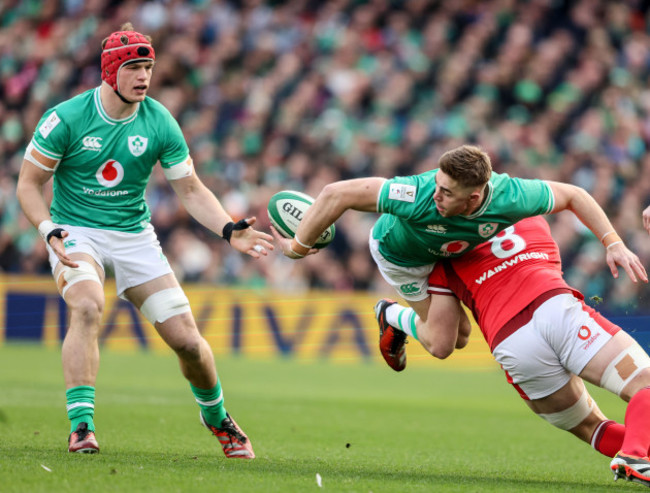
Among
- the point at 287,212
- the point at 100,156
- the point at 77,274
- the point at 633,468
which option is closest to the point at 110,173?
the point at 100,156

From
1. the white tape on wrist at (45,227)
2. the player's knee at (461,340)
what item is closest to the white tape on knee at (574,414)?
the player's knee at (461,340)

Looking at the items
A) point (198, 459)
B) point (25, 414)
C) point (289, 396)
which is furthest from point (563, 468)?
point (289, 396)

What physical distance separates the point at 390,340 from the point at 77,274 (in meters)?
2.59

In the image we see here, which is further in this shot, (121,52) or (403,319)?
(403,319)

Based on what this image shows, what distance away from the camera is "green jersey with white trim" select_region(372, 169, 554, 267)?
235 inches

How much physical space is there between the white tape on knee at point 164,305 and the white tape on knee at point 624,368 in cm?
273

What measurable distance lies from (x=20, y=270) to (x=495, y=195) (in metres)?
13.1

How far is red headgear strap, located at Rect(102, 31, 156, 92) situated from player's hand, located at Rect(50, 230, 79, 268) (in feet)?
3.76

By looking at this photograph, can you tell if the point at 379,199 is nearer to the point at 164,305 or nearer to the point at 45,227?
the point at 164,305

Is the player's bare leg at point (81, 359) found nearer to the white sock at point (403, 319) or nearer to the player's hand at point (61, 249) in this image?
the player's hand at point (61, 249)

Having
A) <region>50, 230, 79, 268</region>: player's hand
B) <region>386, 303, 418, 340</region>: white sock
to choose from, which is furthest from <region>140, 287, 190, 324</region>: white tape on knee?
<region>386, 303, 418, 340</region>: white sock

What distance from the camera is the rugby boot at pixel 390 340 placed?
310 inches

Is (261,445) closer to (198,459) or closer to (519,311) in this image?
(198,459)

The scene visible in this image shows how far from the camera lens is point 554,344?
19.2ft
